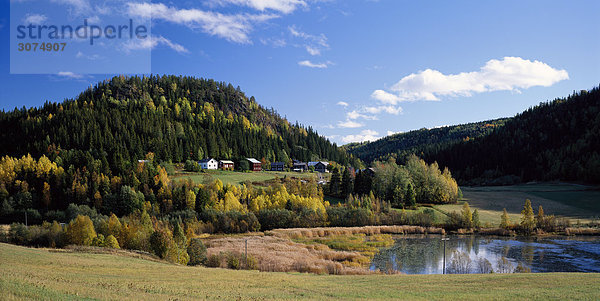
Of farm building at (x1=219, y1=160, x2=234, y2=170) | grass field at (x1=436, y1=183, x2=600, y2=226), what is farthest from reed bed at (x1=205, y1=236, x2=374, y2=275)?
farm building at (x1=219, y1=160, x2=234, y2=170)

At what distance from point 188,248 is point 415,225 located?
51813mm

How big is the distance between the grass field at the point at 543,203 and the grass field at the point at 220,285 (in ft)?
189

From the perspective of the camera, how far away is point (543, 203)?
97625 mm

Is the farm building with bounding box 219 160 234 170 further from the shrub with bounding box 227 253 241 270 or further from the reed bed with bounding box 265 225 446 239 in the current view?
the shrub with bounding box 227 253 241 270

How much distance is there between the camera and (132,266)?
3234 centimetres

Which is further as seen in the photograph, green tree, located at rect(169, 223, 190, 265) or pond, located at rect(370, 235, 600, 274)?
pond, located at rect(370, 235, 600, 274)

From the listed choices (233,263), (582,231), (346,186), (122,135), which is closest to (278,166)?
(346,186)

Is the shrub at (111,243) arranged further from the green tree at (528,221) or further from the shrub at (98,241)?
the green tree at (528,221)

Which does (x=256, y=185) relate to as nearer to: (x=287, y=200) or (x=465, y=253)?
(x=287, y=200)

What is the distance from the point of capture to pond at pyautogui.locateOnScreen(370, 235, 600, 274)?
47.2 meters

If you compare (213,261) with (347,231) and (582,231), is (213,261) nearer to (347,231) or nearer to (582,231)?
(347,231)

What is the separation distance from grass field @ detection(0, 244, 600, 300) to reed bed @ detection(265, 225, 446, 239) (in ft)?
134

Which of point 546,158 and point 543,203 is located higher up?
point 546,158

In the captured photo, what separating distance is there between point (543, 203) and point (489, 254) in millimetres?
55661
